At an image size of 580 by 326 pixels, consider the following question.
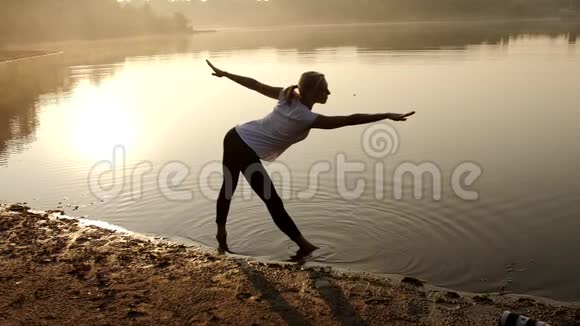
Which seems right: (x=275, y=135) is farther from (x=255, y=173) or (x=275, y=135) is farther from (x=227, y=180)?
(x=227, y=180)

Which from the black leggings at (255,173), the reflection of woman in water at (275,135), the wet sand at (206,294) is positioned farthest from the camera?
the black leggings at (255,173)

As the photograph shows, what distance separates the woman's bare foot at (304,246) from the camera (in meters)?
5.37

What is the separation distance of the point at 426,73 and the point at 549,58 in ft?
23.0

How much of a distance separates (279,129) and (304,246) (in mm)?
1258

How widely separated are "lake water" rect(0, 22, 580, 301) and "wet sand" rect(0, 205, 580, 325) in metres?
0.53

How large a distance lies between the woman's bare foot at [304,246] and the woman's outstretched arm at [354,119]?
1315 millimetres

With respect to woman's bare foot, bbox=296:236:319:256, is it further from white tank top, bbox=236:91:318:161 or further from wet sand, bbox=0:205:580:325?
white tank top, bbox=236:91:318:161

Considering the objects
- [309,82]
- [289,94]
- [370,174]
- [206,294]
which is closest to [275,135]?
[289,94]

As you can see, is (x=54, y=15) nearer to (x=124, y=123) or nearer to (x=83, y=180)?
(x=124, y=123)

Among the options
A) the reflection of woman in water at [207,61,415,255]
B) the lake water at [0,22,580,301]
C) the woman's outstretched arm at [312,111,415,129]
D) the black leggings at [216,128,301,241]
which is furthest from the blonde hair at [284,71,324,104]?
the lake water at [0,22,580,301]

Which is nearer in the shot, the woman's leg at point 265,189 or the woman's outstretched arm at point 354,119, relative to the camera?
the woman's outstretched arm at point 354,119

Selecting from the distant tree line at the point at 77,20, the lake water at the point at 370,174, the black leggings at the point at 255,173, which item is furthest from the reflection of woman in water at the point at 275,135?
the distant tree line at the point at 77,20

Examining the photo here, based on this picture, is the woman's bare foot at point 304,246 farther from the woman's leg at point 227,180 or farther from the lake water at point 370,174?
the woman's leg at point 227,180

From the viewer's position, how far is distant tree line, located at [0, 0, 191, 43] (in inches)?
2586
